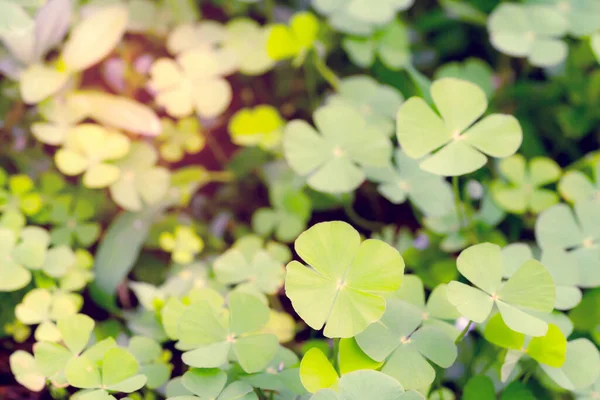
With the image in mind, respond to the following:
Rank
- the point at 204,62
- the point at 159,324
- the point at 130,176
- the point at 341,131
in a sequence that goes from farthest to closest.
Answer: the point at 204,62 < the point at 130,176 < the point at 341,131 < the point at 159,324

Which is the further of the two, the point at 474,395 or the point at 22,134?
the point at 22,134

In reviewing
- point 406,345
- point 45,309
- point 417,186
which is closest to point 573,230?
point 417,186

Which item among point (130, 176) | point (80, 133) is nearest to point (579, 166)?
point (130, 176)

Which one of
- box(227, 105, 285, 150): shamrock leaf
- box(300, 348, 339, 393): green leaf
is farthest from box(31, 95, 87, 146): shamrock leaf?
box(300, 348, 339, 393): green leaf

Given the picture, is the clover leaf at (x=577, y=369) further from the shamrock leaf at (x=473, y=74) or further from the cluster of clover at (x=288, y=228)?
the shamrock leaf at (x=473, y=74)

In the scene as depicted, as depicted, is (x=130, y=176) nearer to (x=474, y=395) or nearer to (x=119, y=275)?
(x=119, y=275)

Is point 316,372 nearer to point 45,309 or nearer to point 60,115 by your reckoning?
point 45,309

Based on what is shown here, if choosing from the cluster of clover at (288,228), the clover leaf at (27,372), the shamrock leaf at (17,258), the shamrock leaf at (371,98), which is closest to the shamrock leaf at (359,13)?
the cluster of clover at (288,228)
